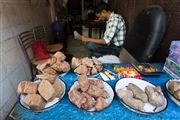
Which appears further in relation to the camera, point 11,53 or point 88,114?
point 11,53

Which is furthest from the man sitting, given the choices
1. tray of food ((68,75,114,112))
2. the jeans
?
tray of food ((68,75,114,112))

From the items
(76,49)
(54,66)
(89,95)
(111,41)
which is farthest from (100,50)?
(76,49)

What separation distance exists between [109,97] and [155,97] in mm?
204

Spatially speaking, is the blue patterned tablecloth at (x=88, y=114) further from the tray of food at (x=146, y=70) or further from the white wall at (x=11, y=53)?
the white wall at (x=11, y=53)

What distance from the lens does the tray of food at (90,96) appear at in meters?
0.55

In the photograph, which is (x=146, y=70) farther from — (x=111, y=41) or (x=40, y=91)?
(x=111, y=41)

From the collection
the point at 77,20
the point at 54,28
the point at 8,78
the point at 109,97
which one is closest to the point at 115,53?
the point at 109,97

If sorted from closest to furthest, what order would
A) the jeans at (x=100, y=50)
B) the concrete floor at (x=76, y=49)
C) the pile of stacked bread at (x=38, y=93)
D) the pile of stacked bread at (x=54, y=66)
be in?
the pile of stacked bread at (x=38, y=93), the pile of stacked bread at (x=54, y=66), the jeans at (x=100, y=50), the concrete floor at (x=76, y=49)

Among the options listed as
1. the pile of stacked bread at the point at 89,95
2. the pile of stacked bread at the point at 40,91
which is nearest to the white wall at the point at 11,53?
the pile of stacked bread at the point at 40,91

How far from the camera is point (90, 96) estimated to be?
579 mm

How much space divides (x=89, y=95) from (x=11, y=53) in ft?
4.29

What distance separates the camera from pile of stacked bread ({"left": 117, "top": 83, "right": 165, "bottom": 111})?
550 mm

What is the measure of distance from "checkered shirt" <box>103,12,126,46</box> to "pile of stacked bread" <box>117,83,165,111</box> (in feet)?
3.60

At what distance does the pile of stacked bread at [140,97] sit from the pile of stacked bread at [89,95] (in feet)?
0.29
